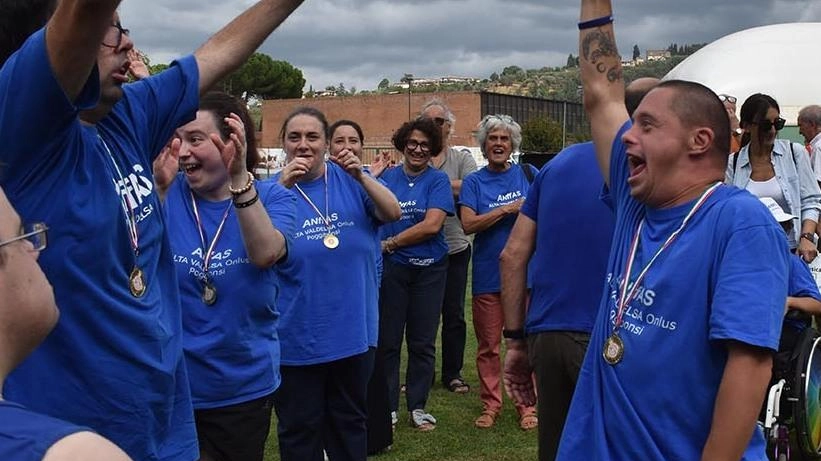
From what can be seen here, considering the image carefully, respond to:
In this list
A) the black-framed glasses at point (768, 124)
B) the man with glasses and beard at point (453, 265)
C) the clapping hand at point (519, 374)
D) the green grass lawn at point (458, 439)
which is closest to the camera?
the clapping hand at point (519, 374)

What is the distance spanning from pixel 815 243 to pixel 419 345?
134 inches

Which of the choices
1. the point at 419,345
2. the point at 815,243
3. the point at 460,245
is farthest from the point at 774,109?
the point at 419,345

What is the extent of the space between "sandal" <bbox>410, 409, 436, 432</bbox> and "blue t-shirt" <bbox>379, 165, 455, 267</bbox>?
1.16 m

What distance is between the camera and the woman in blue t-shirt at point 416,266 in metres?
6.80

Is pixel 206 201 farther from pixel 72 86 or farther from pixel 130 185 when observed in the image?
pixel 72 86

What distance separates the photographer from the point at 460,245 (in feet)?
25.2

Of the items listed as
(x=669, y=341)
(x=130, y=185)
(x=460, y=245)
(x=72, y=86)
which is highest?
(x=72, y=86)

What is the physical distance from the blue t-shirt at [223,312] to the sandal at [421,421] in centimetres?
309

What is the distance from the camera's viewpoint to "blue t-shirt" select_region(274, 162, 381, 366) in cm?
483

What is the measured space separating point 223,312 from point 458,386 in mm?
4598

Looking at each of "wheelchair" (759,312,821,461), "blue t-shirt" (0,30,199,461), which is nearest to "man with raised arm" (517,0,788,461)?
"blue t-shirt" (0,30,199,461)

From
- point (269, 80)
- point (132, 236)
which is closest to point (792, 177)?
point (132, 236)

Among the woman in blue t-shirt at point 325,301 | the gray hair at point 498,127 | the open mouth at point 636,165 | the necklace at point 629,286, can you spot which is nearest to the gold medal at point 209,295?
the woman in blue t-shirt at point 325,301

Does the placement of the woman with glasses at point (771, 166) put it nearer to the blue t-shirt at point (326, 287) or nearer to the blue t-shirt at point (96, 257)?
the blue t-shirt at point (326, 287)
